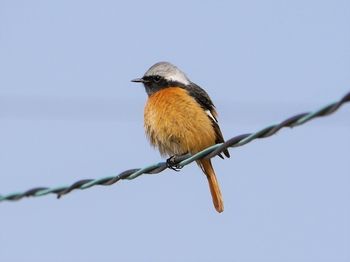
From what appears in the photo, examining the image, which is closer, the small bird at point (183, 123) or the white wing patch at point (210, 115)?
the small bird at point (183, 123)

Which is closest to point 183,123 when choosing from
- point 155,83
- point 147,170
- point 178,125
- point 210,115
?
point 178,125

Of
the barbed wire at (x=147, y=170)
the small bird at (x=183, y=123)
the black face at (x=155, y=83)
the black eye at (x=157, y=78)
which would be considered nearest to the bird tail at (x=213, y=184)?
the small bird at (x=183, y=123)

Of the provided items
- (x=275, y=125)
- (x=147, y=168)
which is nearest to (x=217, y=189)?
(x=147, y=168)

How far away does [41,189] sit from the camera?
4.80 m

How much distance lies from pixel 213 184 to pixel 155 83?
153 cm

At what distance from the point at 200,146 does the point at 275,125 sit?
3111 mm

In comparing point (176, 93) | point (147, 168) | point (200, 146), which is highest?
point (176, 93)

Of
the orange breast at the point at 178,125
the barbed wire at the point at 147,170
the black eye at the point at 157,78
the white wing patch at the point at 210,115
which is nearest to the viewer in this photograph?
the barbed wire at the point at 147,170

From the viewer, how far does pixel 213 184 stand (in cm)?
716

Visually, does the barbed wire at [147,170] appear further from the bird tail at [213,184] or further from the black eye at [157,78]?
the black eye at [157,78]

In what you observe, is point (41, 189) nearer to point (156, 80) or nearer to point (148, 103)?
point (148, 103)

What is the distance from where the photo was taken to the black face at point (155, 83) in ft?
24.9

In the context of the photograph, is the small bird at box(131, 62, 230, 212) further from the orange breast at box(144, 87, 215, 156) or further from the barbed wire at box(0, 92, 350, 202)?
the barbed wire at box(0, 92, 350, 202)

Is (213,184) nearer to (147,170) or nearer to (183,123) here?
(183,123)
